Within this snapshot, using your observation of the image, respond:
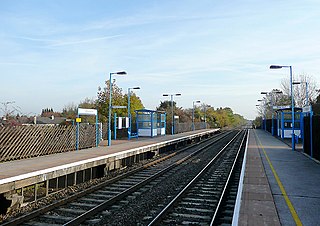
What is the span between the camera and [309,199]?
315 inches

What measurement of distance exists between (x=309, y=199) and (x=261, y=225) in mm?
2910

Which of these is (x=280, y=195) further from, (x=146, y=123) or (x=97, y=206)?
(x=146, y=123)

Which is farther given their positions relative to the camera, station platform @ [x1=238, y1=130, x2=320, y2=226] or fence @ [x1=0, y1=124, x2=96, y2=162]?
fence @ [x1=0, y1=124, x2=96, y2=162]

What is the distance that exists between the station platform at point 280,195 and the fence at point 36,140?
9.00 m

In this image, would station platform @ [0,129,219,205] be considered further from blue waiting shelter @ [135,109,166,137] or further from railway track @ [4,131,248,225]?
blue waiting shelter @ [135,109,166,137]

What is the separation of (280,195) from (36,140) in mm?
10384

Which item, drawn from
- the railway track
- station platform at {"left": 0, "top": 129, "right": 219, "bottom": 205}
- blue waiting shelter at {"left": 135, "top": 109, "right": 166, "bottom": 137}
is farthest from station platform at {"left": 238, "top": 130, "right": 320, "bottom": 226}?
blue waiting shelter at {"left": 135, "top": 109, "right": 166, "bottom": 137}

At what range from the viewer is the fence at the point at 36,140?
12094mm

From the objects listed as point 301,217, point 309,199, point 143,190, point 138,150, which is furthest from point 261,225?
point 138,150

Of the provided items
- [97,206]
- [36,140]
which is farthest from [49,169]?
[36,140]

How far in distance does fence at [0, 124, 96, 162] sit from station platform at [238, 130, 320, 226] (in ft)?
29.5

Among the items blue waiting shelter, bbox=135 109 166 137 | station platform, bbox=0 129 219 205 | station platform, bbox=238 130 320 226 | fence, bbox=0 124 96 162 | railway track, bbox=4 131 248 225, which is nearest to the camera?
station platform, bbox=238 130 320 226

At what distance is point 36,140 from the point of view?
13773mm

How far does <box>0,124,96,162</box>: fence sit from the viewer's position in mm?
12094
